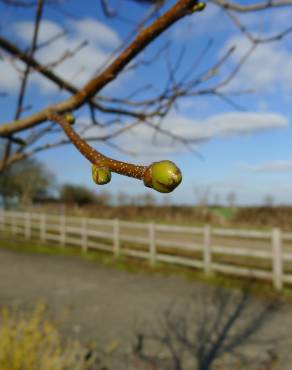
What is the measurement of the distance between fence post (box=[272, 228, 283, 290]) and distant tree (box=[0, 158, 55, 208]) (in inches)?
1232

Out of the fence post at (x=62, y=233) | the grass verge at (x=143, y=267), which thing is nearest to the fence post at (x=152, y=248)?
the grass verge at (x=143, y=267)

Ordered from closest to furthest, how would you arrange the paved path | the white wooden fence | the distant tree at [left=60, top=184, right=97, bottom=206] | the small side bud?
1. the small side bud
2. the paved path
3. the white wooden fence
4. the distant tree at [left=60, top=184, right=97, bottom=206]

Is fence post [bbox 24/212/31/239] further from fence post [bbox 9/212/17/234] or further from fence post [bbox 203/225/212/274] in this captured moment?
fence post [bbox 203/225/212/274]

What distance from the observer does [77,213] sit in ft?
104

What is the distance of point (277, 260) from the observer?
7.26 meters

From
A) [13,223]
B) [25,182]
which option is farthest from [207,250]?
[25,182]

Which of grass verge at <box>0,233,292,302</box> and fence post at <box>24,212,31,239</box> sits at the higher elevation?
fence post at <box>24,212,31,239</box>

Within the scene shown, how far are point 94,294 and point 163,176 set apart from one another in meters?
7.21

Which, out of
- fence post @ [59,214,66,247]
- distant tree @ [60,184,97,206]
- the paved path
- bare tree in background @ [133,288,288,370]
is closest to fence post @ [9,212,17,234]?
fence post @ [59,214,66,247]

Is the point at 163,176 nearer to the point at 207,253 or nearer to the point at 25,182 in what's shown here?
the point at 207,253

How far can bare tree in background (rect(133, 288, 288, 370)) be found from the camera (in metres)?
4.26

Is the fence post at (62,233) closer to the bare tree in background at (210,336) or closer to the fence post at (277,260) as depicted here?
the bare tree in background at (210,336)

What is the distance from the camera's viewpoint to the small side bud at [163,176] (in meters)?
0.36

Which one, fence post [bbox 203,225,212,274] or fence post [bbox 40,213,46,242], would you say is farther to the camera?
fence post [bbox 40,213,46,242]
